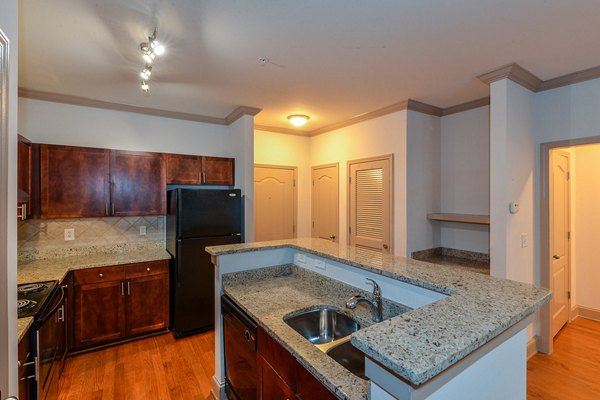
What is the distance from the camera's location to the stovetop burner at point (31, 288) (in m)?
2.15

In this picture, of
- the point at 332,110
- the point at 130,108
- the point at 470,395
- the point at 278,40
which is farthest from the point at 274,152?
the point at 470,395

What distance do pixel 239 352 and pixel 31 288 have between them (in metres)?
1.69

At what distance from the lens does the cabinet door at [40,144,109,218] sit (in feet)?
9.35

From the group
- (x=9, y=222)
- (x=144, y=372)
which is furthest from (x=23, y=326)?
(x=144, y=372)

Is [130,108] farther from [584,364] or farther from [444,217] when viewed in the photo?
[584,364]

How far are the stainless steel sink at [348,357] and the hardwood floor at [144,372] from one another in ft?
4.72

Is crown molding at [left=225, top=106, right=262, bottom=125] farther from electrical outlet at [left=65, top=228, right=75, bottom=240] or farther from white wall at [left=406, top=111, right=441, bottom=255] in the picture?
electrical outlet at [left=65, top=228, right=75, bottom=240]

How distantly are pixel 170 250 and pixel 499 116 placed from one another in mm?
3562

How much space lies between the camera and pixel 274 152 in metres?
4.53

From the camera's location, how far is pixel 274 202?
457 centimetres

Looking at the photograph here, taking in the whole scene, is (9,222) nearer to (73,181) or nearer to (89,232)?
(73,181)

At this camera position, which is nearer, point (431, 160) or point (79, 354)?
point (79, 354)

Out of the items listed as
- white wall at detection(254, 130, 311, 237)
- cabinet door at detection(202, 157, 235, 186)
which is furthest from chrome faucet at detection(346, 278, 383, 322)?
white wall at detection(254, 130, 311, 237)

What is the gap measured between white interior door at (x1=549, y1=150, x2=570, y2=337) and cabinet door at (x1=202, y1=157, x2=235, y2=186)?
3471 mm
